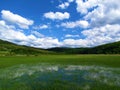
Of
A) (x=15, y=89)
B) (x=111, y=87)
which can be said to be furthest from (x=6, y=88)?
(x=111, y=87)

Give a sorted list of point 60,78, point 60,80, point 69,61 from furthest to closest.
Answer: point 69,61, point 60,78, point 60,80

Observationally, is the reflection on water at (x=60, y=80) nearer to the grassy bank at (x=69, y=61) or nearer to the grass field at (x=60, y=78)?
the grass field at (x=60, y=78)

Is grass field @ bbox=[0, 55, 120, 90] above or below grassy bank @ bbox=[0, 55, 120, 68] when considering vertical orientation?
below

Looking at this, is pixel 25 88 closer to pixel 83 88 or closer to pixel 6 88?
pixel 6 88

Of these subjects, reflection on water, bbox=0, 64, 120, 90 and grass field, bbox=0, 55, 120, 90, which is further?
reflection on water, bbox=0, 64, 120, 90

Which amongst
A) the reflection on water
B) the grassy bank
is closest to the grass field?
the reflection on water

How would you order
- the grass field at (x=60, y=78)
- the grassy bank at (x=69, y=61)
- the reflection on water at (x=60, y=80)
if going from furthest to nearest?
the grassy bank at (x=69, y=61) → the reflection on water at (x=60, y=80) → the grass field at (x=60, y=78)

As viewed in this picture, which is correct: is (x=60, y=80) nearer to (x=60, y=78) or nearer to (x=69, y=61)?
(x=60, y=78)

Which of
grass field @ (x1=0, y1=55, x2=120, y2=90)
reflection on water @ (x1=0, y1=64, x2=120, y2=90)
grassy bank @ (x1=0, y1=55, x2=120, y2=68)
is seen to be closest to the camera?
grass field @ (x1=0, y1=55, x2=120, y2=90)

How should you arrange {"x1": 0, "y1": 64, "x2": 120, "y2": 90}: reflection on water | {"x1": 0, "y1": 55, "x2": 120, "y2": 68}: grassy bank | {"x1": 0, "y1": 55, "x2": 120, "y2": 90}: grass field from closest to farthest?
{"x1": 0, "y1": 55, "x2": 120, "y2": 90}: grass field → {"x1": 0, "y1": 64, "x2": 120, "y2": 90}: reflection on water → {"x1": 0, "y1": 55, "x2": 120, "y2": 68}: grassy bank

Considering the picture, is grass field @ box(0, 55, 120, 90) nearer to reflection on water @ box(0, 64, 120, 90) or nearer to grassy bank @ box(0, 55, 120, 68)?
reflection on water @ box(0, 64, 120, 90)

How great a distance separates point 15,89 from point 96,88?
11.1 m

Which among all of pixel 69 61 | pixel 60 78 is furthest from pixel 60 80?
pixel 69 61

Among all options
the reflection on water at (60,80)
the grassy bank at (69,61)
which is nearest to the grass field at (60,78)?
the reflection on water at (60,80)
